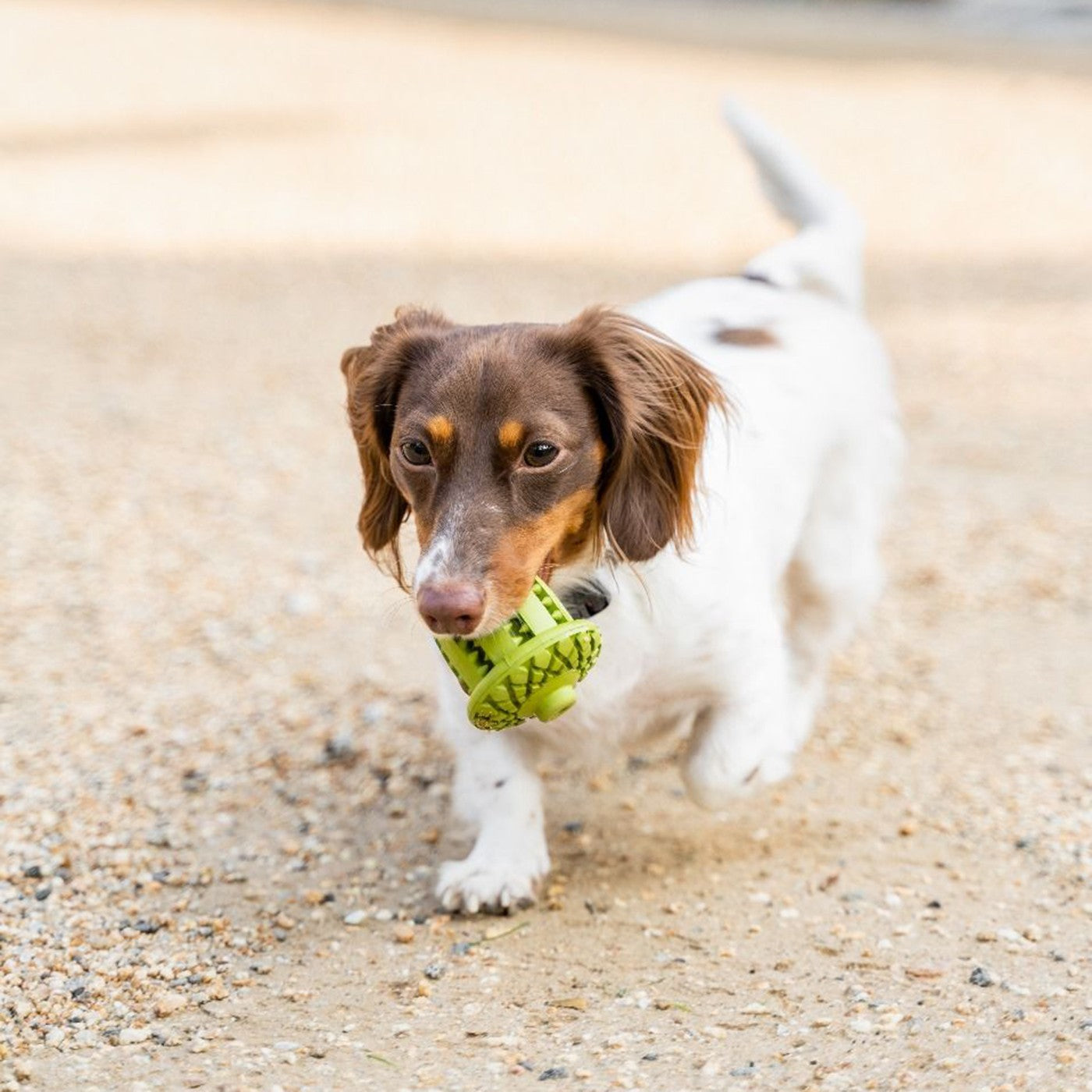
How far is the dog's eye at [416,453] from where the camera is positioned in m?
3.14

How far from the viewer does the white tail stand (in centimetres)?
464

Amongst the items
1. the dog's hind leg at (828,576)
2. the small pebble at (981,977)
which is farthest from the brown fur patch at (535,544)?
the dog's hind leg at (828,576)

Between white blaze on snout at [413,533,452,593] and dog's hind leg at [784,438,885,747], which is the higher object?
white blaze on snout at [413,533,452,593]

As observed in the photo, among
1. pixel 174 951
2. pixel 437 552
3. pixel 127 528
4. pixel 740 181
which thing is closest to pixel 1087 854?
pixel 437 552

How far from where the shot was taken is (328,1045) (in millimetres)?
2973

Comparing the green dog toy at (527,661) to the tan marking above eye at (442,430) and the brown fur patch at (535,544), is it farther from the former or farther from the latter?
the tan marking above eye at (442,430)

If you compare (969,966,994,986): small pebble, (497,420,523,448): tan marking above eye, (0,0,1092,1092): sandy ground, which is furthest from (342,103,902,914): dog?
(969,966,994,986): small pebble

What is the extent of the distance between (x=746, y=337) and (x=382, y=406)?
44.9 inches

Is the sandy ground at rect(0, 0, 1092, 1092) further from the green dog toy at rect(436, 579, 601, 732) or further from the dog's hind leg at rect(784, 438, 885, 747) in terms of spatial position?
the green dog toy at rect(436, 579, 601, 732)

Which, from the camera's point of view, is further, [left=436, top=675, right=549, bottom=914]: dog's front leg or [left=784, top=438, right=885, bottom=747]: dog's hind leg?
[left=784, top=438, right=885, bottom=747]: dog's hind leg

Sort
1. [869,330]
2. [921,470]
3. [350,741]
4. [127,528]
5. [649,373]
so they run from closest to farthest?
1. [649,373]
2. [350,741]
3. [869,330]
4. [127,528]
5. [921,470]

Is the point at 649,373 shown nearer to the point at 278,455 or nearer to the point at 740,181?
the point at 278,455

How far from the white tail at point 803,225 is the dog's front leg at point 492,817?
1.60 metres

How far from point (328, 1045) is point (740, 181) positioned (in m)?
9.29
